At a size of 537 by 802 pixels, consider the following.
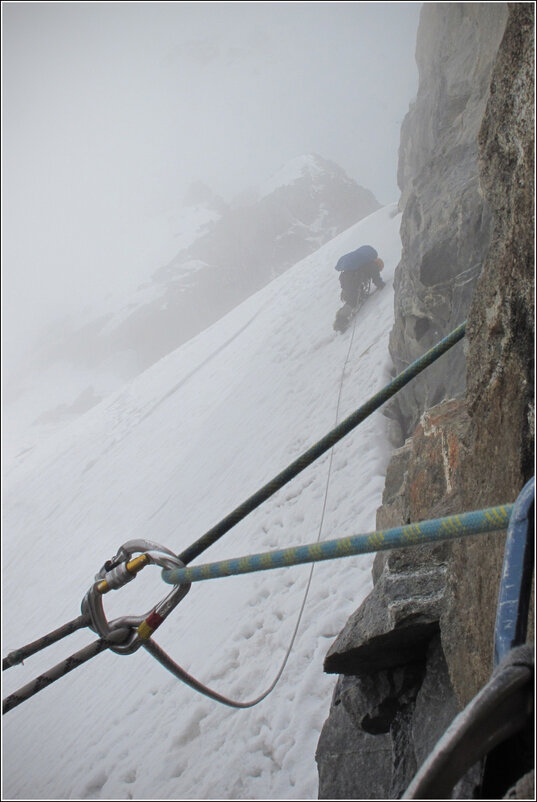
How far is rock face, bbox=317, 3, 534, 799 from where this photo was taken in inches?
48.9

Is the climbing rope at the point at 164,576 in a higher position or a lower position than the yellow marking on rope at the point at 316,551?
lower

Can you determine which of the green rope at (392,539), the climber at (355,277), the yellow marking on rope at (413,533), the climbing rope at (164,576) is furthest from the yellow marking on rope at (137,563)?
the climber at (355,277)

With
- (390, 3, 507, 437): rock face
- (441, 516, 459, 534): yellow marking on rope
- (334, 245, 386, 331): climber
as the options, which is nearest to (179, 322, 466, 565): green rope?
(441, 516, 459, 534): yellow marking on rope

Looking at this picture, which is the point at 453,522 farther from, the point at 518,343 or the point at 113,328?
the point at 113,328

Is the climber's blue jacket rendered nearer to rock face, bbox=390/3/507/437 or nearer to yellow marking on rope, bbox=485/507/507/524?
rock face, bbox=390/3/507/437

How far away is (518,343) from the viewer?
132 centimetres

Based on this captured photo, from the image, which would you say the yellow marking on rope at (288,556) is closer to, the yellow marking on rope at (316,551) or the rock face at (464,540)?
the yellow marking on rope at (316,551)

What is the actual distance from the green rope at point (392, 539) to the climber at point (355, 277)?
1094cm

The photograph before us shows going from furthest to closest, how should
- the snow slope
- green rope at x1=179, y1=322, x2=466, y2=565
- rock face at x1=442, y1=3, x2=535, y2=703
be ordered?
the snow slope, green rope at x1=179, y1=322, x2=466, y2=565, rock face at x1=442, y1=3, x2=535, y2=703

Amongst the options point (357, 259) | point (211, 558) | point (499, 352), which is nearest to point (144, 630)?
point (499, 352)

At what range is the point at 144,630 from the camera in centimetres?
145

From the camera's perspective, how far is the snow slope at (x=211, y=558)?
Result: 4133 millimetres

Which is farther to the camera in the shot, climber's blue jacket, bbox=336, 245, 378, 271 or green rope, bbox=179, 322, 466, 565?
climber's blue jacket, bbox=336, 245, 378, 271

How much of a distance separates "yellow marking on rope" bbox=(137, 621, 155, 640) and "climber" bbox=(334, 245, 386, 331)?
10.8 metres
